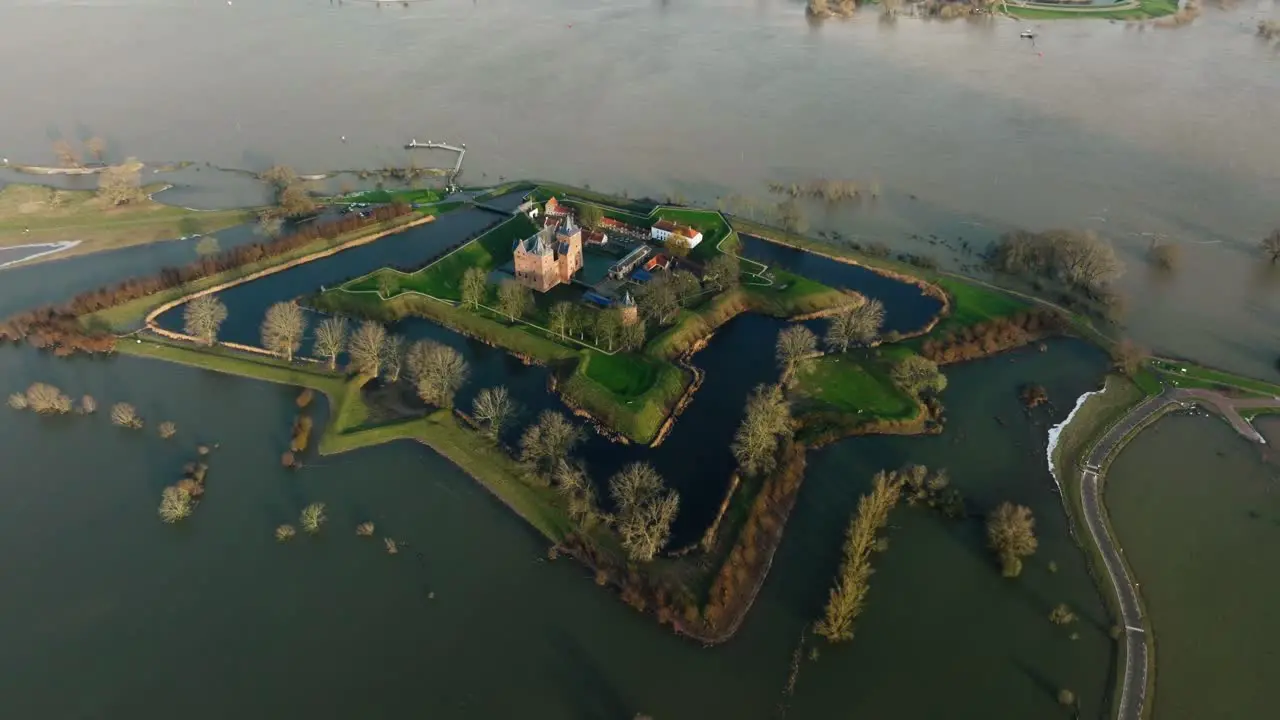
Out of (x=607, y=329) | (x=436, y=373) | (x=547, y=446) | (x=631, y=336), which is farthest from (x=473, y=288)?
(x=547, y=446)

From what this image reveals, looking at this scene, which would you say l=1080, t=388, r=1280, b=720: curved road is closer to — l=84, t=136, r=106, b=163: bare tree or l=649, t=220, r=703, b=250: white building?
l=649, t=220, r=703, b=250: white building

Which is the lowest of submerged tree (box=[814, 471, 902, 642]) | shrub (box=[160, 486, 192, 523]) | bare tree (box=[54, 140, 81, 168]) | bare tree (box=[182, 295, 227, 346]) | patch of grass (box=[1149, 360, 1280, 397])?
patch of grass (box=[1149, 360, 1280, 397])

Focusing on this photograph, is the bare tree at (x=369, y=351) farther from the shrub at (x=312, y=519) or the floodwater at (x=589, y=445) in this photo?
the shrub at (x=312, y=519)

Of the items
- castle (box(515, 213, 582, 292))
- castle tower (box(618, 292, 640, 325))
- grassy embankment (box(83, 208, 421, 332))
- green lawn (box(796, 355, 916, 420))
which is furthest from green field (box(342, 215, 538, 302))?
green lawn (box(796, 355, 916, 420))

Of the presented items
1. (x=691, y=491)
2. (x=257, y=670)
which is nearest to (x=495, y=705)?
(x=257, y=670)

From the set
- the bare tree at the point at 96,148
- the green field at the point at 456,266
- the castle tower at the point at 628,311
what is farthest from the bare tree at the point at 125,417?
the bare tree at the point at 96,148

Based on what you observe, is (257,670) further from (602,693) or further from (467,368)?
(467,368)
